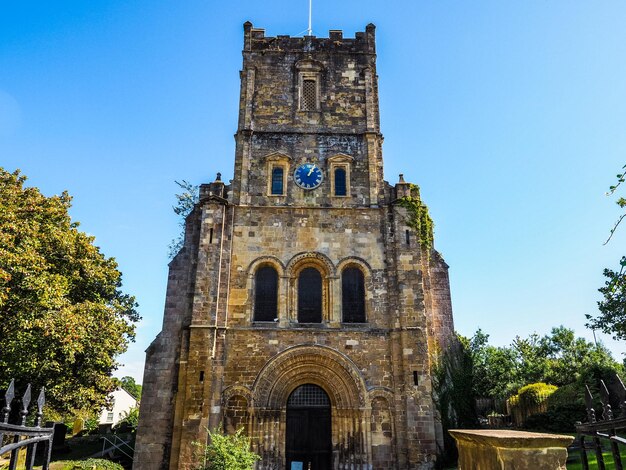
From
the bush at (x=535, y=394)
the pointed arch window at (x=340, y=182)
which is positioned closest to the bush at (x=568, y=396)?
the bush at (x=535, y=394)

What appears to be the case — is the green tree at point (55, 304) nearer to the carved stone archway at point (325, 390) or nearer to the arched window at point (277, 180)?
the carved stone archway at point (325, 390)

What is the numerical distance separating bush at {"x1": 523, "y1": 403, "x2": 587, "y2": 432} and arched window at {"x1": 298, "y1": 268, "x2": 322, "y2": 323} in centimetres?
1017

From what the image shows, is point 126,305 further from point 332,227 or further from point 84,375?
point 332,227

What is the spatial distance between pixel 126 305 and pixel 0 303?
33.4 ft

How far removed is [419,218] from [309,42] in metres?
11.0

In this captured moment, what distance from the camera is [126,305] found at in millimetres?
26281

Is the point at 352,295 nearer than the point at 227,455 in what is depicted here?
No

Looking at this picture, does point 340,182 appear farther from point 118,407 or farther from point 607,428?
point 118,407

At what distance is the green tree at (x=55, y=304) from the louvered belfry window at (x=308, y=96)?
12.5 m

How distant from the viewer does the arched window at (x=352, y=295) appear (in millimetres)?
19141

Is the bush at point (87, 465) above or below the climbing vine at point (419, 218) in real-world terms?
below

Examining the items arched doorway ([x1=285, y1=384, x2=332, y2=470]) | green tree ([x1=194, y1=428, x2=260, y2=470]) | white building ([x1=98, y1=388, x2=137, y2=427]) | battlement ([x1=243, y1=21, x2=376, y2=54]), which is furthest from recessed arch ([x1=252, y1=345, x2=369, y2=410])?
white building ([x1=98, y1=388, x2=137, y2=427])

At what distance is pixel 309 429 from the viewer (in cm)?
1777

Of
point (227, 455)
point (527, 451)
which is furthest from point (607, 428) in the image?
point (227, 455)
